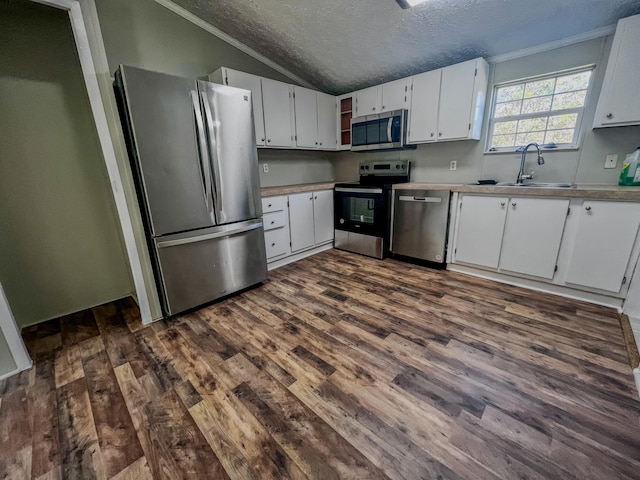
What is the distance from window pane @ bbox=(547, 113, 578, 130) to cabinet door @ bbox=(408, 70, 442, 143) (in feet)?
3.44

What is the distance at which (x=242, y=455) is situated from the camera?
1.13m

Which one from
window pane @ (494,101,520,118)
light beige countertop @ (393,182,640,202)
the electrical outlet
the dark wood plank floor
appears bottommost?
the dark wood plank floor

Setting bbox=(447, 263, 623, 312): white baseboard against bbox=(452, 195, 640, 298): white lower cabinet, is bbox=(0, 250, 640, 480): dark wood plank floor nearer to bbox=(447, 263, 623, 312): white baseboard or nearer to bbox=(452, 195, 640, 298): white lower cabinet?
bbox=(447, 263, 623, 312): white baseboard

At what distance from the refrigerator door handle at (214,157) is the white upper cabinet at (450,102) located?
2.27 metres

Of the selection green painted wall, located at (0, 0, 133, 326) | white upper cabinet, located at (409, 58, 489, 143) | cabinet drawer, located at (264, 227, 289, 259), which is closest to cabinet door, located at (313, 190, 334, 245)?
cabinet drawer, located at (264, 227, 289, 259)

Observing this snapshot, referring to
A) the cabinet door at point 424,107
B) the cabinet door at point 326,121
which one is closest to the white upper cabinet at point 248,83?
the cabinet door at point 326,121

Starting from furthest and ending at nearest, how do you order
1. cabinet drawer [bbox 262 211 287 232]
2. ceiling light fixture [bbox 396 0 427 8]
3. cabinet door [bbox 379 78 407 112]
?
1. cabinet door [bbox 379 78 407 112]
2. cabinet drawer [bbox 262 211 287 232]
3. ceiling light fixture [bbox 396 0 427 8]

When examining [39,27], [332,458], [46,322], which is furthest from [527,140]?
[46,322]

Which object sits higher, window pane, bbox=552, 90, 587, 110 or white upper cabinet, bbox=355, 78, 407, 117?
white upper cabinet, bbox=355, 78, 407, 117

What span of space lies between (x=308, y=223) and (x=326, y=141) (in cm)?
126

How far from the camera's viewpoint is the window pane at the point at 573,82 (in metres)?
2.40

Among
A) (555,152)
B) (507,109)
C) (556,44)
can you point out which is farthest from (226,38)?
(555,152)

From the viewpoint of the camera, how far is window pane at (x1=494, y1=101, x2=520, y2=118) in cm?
276

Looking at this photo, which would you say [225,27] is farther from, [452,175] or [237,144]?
[452,175]
